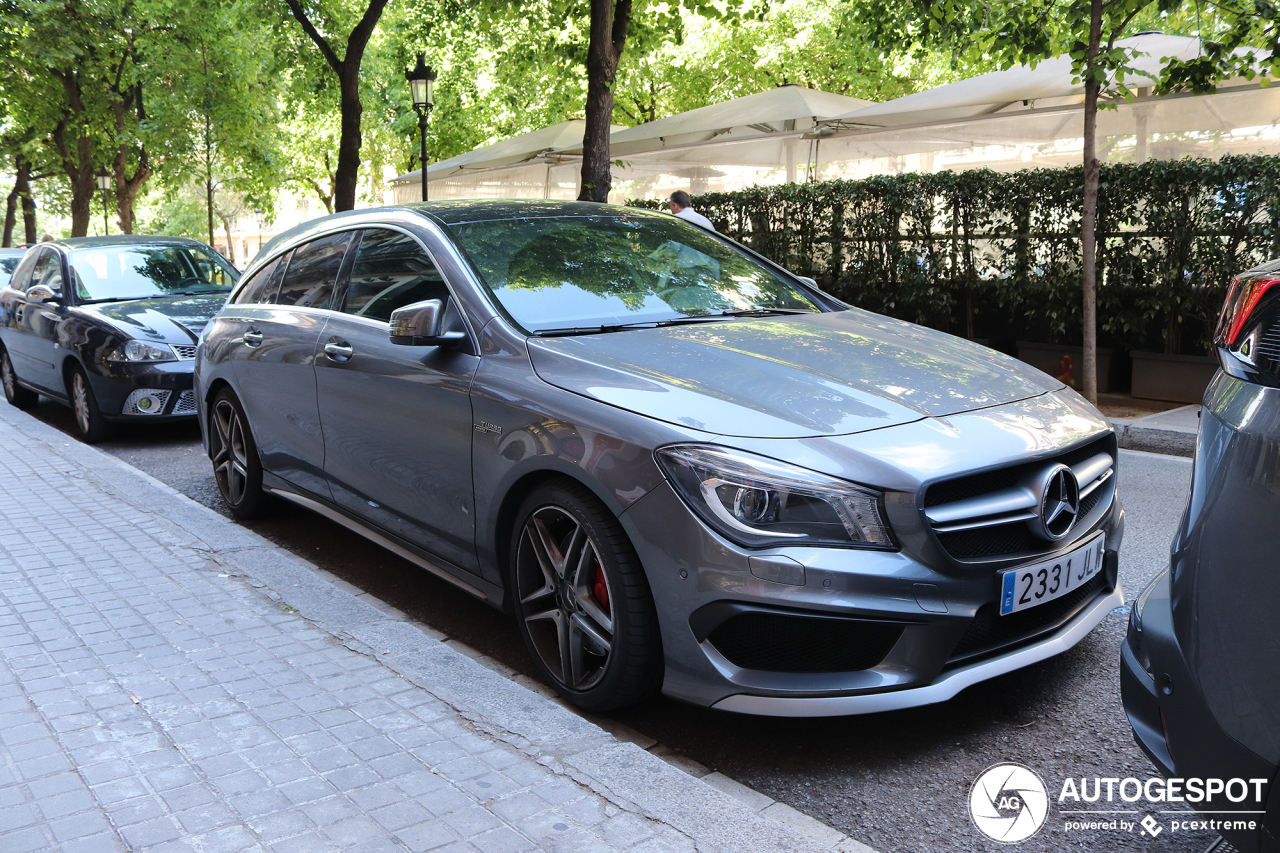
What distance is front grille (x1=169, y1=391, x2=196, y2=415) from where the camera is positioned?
855 cm

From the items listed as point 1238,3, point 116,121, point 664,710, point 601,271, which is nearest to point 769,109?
point 1238,3

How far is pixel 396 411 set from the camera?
4.09 meters

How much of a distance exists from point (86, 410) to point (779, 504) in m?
7.64

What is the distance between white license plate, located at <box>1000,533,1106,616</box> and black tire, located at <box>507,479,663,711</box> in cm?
97

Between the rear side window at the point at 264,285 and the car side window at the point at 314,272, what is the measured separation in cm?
9

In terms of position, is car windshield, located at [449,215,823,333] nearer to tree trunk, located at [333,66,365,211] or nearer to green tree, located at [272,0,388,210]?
green tree, located at [272,0,388,210]

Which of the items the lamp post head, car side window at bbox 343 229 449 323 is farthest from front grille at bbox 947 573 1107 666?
the lamp post head

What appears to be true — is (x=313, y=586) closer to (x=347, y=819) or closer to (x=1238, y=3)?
(x=347, y=819)

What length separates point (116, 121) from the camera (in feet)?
89.6

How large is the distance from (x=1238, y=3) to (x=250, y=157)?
24.0 m

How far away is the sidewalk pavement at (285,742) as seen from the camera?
96.3 inches

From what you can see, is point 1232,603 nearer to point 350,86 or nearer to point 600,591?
point 600,591

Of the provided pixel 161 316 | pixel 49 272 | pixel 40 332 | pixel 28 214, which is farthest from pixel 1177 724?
pixel 28 214

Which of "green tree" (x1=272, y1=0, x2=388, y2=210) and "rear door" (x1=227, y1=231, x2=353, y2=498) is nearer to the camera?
"rear door" (x1=227, y1=231, x2=353, y2=498)
